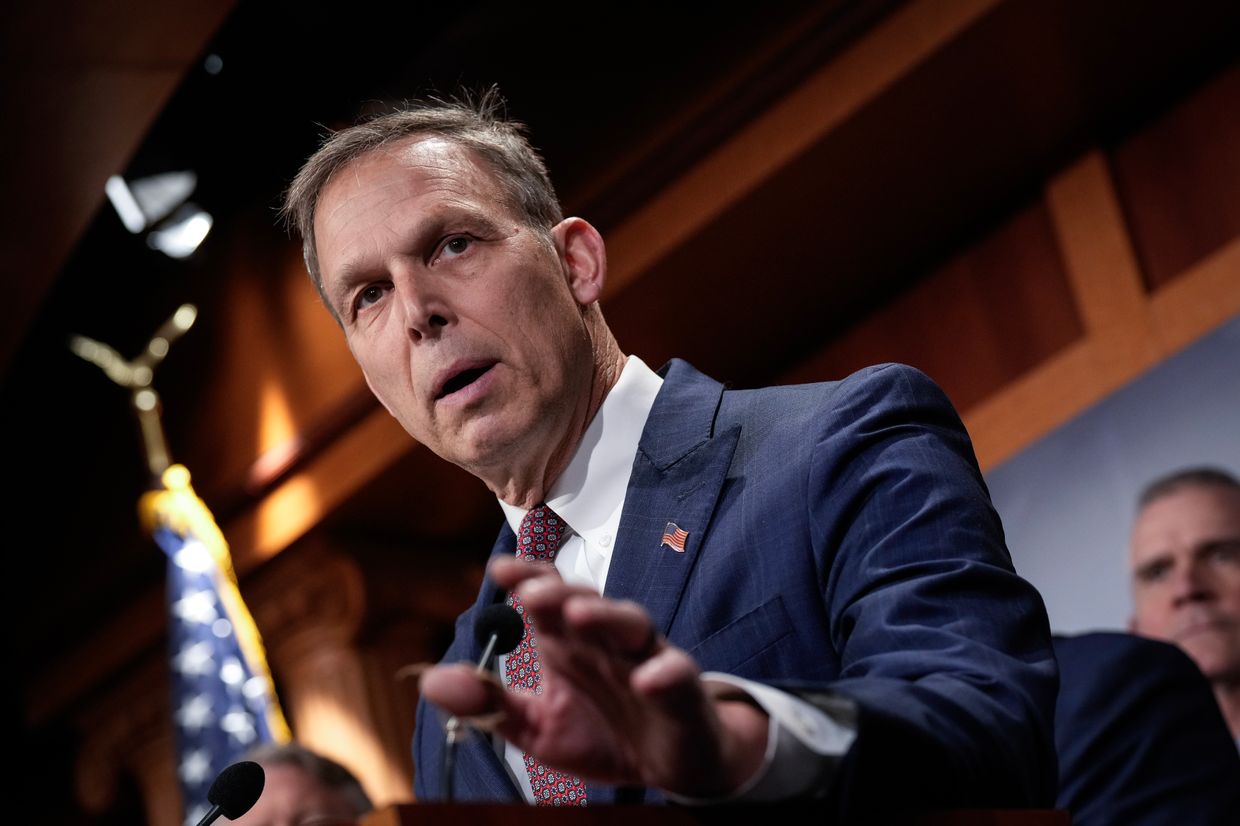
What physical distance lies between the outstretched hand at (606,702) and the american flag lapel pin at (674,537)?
56cm

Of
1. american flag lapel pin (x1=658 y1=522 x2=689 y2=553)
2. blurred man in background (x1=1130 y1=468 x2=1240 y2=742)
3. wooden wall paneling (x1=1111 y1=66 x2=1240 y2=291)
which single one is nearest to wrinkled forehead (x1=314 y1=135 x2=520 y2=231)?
Answer: american flag lapel pin (x1=658 y1=522 x2=689 y2=553)

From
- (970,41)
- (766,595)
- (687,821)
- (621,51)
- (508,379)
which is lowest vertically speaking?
(687,821)

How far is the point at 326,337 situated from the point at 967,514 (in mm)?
4133

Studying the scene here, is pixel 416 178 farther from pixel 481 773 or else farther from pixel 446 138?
pixel 481 773

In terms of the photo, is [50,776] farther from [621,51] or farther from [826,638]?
[826,638]

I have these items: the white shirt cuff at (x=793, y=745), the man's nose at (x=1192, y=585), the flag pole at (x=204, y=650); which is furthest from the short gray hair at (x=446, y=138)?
the flag pole at (x=204, y=650)

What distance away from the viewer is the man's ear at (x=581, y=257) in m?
2.00

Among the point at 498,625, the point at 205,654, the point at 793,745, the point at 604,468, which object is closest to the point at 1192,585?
the point at 604,468

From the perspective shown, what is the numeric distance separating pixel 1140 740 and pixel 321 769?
1.61 meters

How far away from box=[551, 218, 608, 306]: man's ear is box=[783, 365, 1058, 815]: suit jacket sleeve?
529 millimetres

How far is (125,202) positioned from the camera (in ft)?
17.9

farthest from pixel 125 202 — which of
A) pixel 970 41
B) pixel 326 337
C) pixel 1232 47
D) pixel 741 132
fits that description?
pixel 1232 47

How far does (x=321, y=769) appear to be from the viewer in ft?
10.4

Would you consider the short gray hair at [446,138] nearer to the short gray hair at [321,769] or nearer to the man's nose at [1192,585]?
the short gray hair at [321,769]
